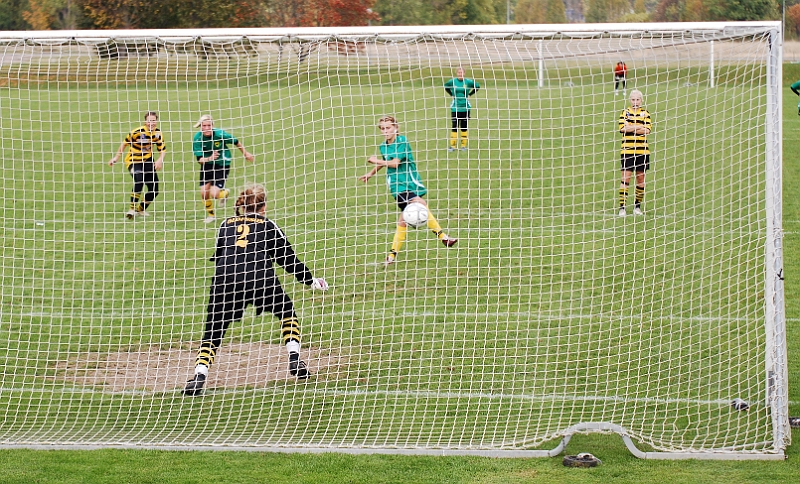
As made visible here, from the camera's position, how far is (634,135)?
1120cm

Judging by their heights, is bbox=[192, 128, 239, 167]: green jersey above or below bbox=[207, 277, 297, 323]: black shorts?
above

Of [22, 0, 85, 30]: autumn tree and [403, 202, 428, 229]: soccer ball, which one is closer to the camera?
[403, 202, 428, 229]: soccer ball

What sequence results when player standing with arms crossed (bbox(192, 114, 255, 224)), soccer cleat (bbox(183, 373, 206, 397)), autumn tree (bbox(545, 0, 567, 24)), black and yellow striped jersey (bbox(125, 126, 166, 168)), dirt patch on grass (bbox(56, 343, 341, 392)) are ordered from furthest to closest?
autumn tree (bbox(545, 0, 567, 24)), black and yellow striped jersey (bbox(125, 126, 166, 168)), player standing with arms crossed (bbox(192, 114, 255, 224)), dirt patch on grass (bbox(56, 343, 341, 392)), soccer cleat (bbox(183, 373, 206, 397))

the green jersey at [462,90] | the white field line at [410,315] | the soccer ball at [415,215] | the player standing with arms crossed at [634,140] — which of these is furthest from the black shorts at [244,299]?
the player standing with arms crossed at [634,140]

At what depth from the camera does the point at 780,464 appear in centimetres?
603

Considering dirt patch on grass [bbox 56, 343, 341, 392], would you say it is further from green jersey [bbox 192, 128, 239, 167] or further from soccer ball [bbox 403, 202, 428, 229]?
green jersey [bbox 192, 128, 239, 167]

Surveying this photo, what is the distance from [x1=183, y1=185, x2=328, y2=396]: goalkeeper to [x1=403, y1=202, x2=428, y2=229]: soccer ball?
3136 millimetres

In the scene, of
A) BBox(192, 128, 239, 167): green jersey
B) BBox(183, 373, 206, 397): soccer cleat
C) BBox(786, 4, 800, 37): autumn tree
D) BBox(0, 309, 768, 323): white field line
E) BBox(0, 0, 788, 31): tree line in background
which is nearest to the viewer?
BBox(183, 373, 206, 397): soccer cleat

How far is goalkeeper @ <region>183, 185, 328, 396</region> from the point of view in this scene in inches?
296

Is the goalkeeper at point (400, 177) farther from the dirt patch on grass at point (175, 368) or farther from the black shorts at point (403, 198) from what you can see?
the dirt patch on grass at point (175, 368)

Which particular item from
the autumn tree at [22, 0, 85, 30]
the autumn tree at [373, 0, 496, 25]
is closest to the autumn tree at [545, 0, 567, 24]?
the autumn tree at [373, 0, 496, 25]

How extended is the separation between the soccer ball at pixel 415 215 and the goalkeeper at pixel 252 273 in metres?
3.14

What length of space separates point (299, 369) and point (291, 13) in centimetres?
3806

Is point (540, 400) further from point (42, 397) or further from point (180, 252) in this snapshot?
point (180, 252)
